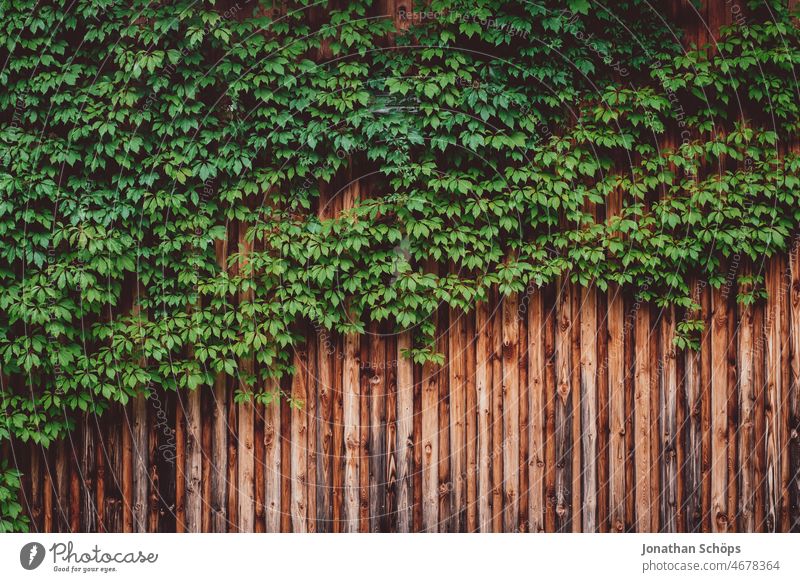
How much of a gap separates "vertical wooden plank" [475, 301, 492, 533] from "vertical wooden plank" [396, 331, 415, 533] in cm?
58

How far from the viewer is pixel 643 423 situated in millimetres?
4766

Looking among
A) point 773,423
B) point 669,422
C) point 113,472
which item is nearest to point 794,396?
point 773,423

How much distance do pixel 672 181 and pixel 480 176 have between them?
5.30 feet

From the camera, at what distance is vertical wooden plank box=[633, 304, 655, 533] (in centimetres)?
475

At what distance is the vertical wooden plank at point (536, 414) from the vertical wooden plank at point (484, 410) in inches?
13.7

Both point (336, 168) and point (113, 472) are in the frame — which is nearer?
point (336, 168)

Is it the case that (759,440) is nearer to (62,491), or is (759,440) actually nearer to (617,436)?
(617,436)

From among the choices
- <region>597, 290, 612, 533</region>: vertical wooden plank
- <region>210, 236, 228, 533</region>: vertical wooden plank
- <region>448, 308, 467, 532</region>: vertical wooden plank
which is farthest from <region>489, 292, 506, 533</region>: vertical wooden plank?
<region>210, 236, 228, 533</region>: vertical wooden plank

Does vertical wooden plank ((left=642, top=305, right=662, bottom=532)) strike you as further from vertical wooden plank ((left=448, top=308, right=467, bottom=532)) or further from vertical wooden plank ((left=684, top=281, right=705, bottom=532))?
vertical wooden plank ((left=448, top=308, right=467, bottom=532))

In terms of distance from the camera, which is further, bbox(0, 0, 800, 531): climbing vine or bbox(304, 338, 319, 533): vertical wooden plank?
bbox(304, 338, 319, 533): vertical wooden plank

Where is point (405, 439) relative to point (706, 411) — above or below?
below

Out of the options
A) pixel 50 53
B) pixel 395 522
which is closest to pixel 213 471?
pixel 395 522

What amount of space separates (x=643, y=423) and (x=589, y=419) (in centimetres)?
47
